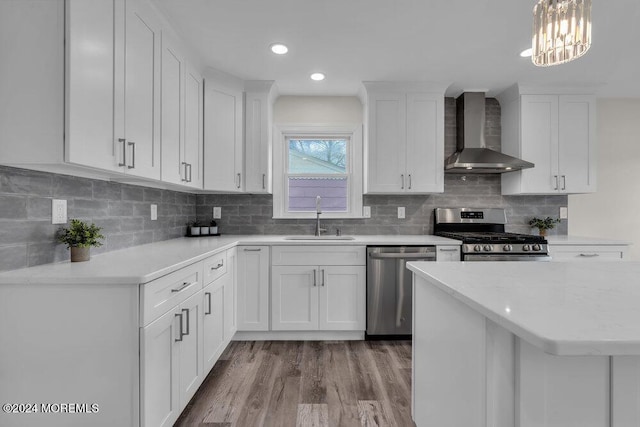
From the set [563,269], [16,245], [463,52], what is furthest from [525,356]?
[463,52]

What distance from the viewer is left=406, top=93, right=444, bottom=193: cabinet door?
3.13 meters

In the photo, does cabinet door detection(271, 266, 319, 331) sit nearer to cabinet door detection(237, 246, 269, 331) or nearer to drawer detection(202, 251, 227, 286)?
cabinet door detection(237, 246, 269, 331)

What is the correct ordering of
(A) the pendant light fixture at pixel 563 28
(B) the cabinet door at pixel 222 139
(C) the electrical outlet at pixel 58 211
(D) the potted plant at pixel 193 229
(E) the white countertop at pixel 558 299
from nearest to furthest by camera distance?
(E) the white countertop at pixel 558 299 < (A) the pendant light fixture at pixel 563 28 < (C) the electrical outlet at pixel 58 211 < (B) the cabinet door at pixel 222 139 < (D) the potted plant at pixel 193 229

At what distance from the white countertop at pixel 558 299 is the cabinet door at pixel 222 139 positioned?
6.68ft

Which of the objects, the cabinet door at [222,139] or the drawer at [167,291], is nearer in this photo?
the drawer at [167,291]

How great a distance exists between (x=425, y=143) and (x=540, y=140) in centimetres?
116

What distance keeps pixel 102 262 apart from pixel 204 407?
104cm

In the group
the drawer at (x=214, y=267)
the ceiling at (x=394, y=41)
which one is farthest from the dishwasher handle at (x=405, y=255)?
the ceiling at (x=394, y=41)

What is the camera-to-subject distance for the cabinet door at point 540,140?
124 inches

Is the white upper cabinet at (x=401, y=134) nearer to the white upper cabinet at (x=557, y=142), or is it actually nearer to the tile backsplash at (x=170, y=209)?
the tile backsplash at (x=170, y=209)

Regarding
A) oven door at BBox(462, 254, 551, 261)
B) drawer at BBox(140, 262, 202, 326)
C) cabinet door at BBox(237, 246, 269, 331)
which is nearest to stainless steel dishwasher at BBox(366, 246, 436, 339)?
oven door at BBox(462, 254, 551, 261)

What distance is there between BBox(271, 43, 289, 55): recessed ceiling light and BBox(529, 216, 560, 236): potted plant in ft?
10.1

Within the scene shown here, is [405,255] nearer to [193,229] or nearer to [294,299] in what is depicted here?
[294,299]

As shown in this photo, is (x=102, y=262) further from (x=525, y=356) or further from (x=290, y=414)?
(x=525, y=356)
